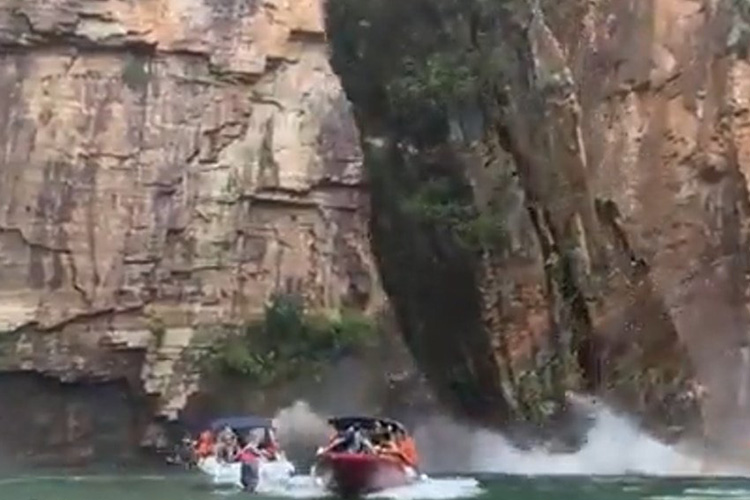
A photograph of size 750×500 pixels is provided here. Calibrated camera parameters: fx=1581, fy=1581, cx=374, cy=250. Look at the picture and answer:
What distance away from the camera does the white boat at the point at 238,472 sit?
25516 millimetres

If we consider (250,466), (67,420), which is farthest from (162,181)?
(250,466)

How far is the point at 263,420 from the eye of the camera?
31.9 meters

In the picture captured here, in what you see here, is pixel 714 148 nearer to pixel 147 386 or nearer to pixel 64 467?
pixel 147 386

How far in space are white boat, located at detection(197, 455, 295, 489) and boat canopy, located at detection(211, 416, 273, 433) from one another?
805mm

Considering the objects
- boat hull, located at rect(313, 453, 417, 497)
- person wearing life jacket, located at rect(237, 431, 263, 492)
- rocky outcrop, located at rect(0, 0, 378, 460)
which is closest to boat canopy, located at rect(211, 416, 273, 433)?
person wearing life jacket, located at rect(237, 431, 263, 492)

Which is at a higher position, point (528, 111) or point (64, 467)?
→ point (528, 111)

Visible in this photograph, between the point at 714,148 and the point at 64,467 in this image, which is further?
the point at 714,148

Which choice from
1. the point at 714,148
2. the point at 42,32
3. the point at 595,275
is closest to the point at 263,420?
the point at 595,275

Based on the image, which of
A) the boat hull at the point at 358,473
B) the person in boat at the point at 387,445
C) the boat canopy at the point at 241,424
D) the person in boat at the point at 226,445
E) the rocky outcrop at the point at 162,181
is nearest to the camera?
the boat hull at the point at 358,473

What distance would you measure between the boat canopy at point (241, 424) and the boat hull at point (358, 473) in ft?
23.5

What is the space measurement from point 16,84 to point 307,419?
9625mm

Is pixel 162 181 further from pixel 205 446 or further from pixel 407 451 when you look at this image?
pixel 407 451

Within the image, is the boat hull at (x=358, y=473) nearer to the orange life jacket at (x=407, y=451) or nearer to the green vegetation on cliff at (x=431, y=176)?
the orange life jacket at (x=407, y=451)

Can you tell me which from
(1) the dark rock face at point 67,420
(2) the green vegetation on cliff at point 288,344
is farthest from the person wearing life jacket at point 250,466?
(1) the dark rock face at point 67,420
